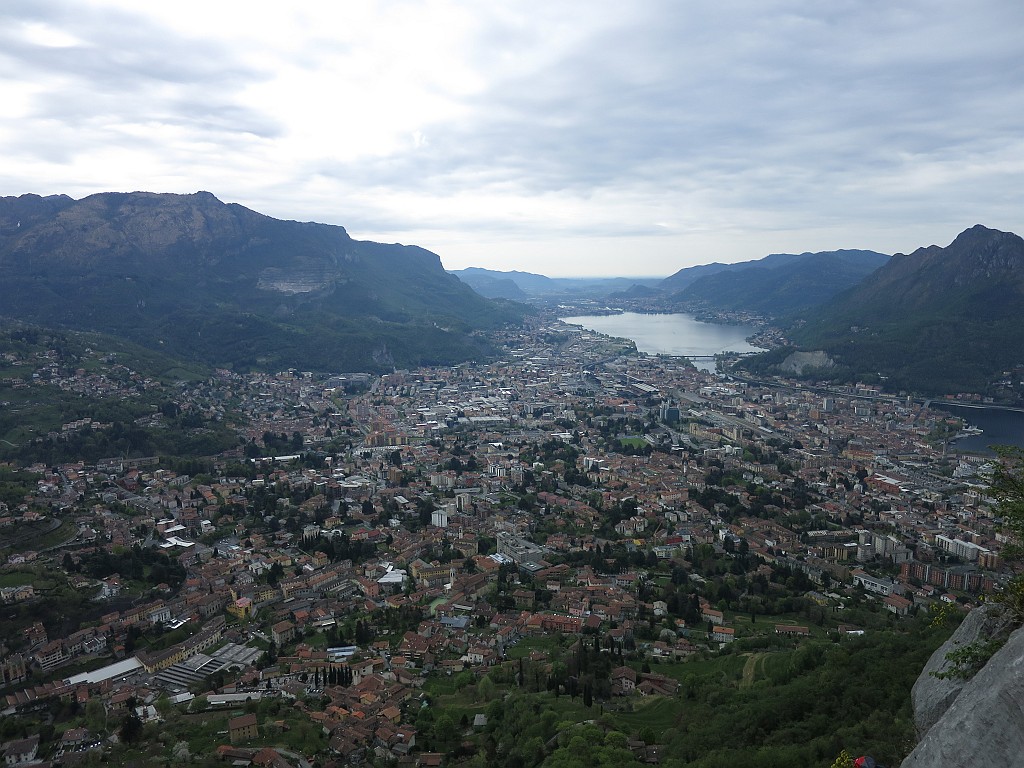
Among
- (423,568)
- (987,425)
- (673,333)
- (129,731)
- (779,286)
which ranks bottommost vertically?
(129,731)

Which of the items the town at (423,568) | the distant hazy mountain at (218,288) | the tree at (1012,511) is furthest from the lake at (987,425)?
the distant hazy mountain at (218,288)

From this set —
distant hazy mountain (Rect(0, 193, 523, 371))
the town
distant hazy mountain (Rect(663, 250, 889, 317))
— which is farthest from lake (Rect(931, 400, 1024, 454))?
distant hazy mountain (Rect(663, 250, 889, 317))

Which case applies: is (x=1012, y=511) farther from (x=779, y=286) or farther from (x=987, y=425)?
(x=779, y=286)

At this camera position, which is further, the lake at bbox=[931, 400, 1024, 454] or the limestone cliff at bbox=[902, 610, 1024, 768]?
the lake at bbox=[931, 400, 1024, 454]

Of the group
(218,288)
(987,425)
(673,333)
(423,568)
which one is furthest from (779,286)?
(423,568)

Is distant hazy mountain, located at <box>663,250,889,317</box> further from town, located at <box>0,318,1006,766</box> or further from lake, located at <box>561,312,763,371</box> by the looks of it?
town, located at <box>0,318,1006,766</box>

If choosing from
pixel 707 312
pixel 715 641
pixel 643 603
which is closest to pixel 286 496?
pixel 643 603

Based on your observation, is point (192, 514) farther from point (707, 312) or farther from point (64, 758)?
point (707, 312)
